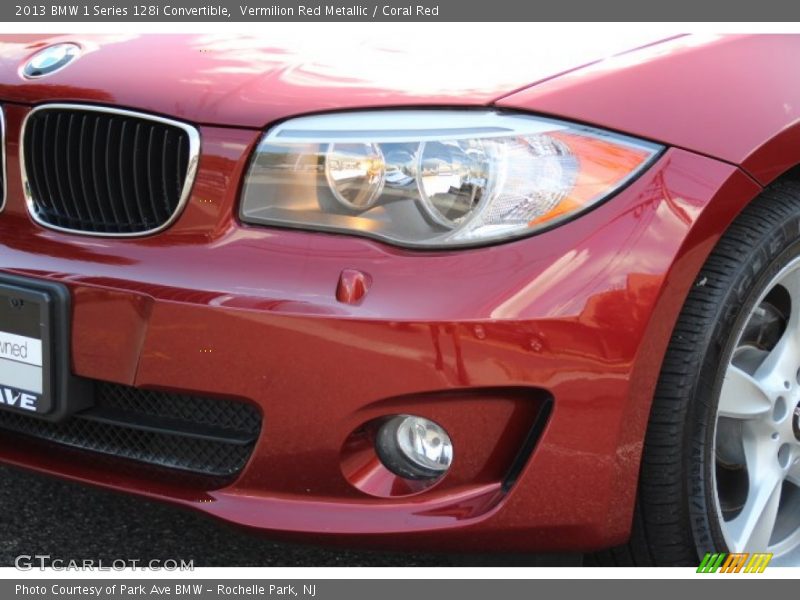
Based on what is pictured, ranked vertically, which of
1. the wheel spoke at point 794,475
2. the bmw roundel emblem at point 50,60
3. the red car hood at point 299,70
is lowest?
the wheel spoke at point 794,475

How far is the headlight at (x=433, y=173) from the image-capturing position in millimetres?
2160

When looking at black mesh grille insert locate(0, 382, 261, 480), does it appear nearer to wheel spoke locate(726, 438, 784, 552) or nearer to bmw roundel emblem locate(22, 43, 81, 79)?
bmw roundel emblem locate(22, 43, 81, 79)

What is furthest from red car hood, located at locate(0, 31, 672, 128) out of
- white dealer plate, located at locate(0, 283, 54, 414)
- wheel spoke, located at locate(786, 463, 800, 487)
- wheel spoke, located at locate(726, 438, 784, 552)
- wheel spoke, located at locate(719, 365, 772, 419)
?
wheel spoke, located at locate(786, 463, 800, 487)

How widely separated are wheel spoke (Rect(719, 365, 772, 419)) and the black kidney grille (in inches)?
43.4

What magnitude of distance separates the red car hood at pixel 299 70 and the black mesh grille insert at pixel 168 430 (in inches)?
21.1

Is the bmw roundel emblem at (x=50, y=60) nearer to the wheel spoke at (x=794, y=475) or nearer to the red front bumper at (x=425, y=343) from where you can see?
the red front bumper at (x=425, y=343)

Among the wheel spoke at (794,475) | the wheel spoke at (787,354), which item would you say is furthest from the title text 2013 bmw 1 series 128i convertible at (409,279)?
the wheel spoke at (794,475)

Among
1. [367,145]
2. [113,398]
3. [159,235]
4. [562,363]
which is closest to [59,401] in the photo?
[113,398]

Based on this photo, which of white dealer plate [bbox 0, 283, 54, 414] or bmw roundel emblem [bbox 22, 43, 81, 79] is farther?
bmw roundel emblem [bbox 22, 43, 81, 79]

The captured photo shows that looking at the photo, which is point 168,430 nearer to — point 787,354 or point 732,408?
point 732,408

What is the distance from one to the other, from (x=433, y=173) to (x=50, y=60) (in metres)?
0.91

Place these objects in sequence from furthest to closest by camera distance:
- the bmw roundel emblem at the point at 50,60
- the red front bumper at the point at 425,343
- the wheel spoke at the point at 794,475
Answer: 1. the wheel spoke at the point at 794,475
2. the bmw roundel emblem at the point at 50,60
3. the red front bumper at the point at 425,343

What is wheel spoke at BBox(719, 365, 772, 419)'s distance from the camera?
8.01ft

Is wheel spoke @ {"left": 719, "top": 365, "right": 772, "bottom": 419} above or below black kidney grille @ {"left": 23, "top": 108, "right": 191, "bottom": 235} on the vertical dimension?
below
